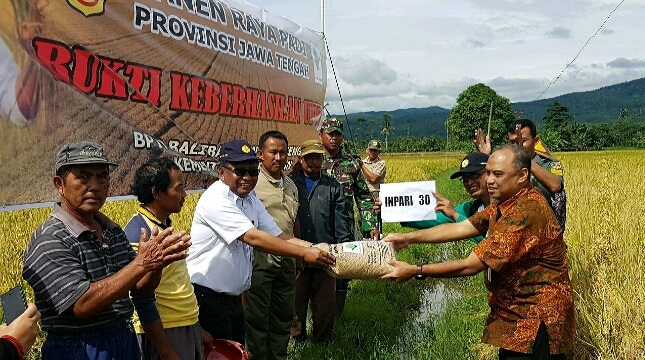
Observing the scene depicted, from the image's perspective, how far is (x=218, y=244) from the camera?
124 inches

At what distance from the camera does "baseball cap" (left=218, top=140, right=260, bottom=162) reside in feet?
10.5

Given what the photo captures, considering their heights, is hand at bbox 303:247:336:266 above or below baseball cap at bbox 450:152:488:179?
below

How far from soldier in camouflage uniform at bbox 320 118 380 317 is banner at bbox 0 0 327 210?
24.1 inches

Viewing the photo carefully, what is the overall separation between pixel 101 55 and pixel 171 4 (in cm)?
84

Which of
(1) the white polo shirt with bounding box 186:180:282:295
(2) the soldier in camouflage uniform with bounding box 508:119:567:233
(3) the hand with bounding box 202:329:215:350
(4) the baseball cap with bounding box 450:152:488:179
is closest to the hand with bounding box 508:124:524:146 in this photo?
(2) the soldier in camouflage uniform with bounding box 508:119:567:233

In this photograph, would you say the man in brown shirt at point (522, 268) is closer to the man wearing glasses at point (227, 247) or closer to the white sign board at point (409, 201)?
the man wearing glasses at point (227, 247)

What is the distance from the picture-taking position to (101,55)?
328 cm

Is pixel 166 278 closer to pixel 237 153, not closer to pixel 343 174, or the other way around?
pixel 237 153

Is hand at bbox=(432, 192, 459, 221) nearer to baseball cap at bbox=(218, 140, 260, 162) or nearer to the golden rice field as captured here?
the golden rice field

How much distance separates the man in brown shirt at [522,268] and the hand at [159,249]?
1.53 metres

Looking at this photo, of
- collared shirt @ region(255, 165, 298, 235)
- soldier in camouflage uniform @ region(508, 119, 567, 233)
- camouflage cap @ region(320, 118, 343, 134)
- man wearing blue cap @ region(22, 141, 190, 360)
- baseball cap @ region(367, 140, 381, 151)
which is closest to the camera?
man wearing blue cap @ region(22, 141, 190, 360)

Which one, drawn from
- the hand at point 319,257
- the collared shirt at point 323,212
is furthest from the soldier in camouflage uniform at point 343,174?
the hand at point 319,257

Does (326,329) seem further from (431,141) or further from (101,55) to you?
(431,141)

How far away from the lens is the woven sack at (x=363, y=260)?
3178 millimetres
